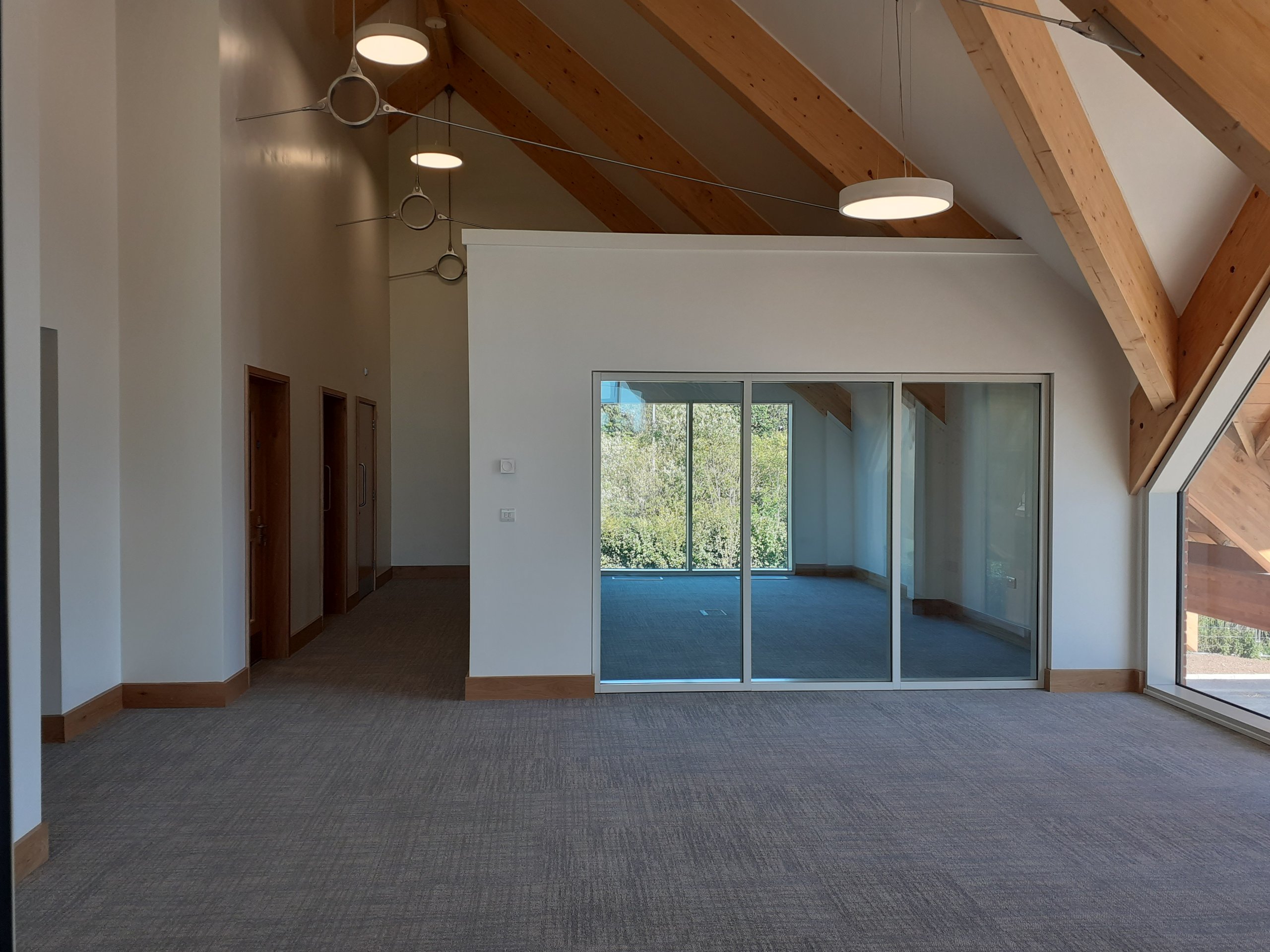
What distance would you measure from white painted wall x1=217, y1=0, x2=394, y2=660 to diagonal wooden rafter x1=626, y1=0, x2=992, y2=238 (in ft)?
8.79

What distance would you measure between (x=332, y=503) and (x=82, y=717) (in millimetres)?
3957

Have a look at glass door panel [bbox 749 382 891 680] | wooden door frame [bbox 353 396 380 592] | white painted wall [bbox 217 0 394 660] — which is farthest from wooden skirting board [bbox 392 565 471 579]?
glass door panel [bbox 749 382 891 680]

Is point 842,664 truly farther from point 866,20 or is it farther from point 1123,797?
point 866,20

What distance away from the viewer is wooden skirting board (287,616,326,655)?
695 cm

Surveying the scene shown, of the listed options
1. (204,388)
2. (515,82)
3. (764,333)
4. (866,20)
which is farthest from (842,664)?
(515,82)

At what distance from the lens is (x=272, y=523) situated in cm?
676

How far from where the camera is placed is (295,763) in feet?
14.8

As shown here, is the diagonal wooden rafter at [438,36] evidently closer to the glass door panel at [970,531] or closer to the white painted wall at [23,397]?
the white painted wall at [23,397]

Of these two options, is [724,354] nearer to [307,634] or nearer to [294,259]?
[294,259]

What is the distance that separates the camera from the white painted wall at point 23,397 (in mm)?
3148

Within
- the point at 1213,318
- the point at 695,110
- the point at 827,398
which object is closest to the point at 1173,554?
the point at 1213,318

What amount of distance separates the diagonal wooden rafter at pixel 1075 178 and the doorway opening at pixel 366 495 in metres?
7.01

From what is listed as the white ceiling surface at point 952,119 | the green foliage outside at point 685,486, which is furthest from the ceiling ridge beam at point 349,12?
the green foliage outside at point 685,486

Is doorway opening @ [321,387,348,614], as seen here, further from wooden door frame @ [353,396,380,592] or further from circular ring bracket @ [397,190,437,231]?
circular ring bracket @ [397,190,437,231]
